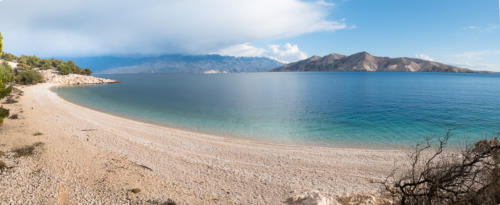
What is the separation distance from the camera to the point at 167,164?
15.0 meters

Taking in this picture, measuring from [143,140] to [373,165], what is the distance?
19.3m

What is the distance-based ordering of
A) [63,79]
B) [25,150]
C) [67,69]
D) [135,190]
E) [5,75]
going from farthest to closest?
1. [67,69]
2. [63,79]
3. [5,75]
4. [25,150]
5. [135,190]

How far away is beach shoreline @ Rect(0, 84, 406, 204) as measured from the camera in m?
11.7

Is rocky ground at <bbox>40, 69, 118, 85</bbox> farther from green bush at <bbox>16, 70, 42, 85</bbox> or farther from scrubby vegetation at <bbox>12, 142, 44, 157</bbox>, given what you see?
scrubby vegetation at <bbox>12, 142, 44, 157</bbox>

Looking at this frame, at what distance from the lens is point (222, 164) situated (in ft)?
50.0

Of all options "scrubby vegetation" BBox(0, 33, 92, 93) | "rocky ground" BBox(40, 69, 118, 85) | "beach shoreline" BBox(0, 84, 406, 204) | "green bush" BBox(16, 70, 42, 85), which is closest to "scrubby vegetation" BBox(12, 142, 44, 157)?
"beach shoreline" BBox(0, 84, 406, 204)

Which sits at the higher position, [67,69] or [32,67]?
[32,67]

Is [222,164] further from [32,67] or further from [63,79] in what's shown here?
[32,67]

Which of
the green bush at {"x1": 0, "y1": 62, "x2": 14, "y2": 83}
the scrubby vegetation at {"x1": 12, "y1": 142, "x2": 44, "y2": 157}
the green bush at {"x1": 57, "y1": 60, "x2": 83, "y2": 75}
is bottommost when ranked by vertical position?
the scrubby vegetation at {"x1": 12, "y1": 142, "x2": 44, "y2": 157}

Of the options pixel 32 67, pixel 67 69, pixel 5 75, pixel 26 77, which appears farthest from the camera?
pixel 67 69

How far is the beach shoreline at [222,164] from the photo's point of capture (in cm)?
1171

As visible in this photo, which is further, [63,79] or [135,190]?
[63,79]

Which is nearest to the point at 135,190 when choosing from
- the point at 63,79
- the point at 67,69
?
the point at 63,79

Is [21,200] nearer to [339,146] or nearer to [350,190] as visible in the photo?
[350,190]
